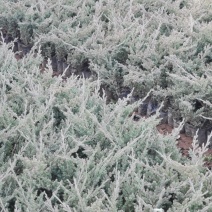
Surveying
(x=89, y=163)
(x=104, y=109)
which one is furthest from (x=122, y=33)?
(x=89, y=163)

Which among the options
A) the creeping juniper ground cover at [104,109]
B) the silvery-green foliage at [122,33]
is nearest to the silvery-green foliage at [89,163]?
the creeping juniper ground cover at [104,109]

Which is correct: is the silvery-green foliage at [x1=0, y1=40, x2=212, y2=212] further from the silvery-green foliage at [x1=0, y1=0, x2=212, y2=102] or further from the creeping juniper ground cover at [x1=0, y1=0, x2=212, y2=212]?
the silvery-green foliage at [x1=0, y1=0, x2=212, y2=102]

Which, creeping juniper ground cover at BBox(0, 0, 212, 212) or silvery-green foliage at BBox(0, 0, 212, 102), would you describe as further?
silvery-green foliage at BBox(0, 0, 212, 102)

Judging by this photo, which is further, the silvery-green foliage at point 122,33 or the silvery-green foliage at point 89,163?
the silvery-green foliage at point 122,33

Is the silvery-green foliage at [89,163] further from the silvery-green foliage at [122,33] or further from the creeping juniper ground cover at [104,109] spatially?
the silvery-green foliage at [122,33]

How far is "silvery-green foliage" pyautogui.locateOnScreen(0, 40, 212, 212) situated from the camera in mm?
2309

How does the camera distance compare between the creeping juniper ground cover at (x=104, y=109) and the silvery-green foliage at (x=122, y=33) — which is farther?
the silvery-green foliage at (x=122, y=33)

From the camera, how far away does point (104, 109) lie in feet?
9.73

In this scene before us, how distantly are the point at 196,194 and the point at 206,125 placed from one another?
1512 millimetres

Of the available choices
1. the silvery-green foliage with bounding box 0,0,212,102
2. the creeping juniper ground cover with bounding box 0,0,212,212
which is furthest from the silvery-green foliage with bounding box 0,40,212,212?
the silvery-green foliage with bounding box 0,0,212,102

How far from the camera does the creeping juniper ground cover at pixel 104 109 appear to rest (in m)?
2.38

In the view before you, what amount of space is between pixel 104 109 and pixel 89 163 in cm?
57

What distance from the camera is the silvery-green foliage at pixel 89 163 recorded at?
7.57ft

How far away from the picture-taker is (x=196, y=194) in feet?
7.27
